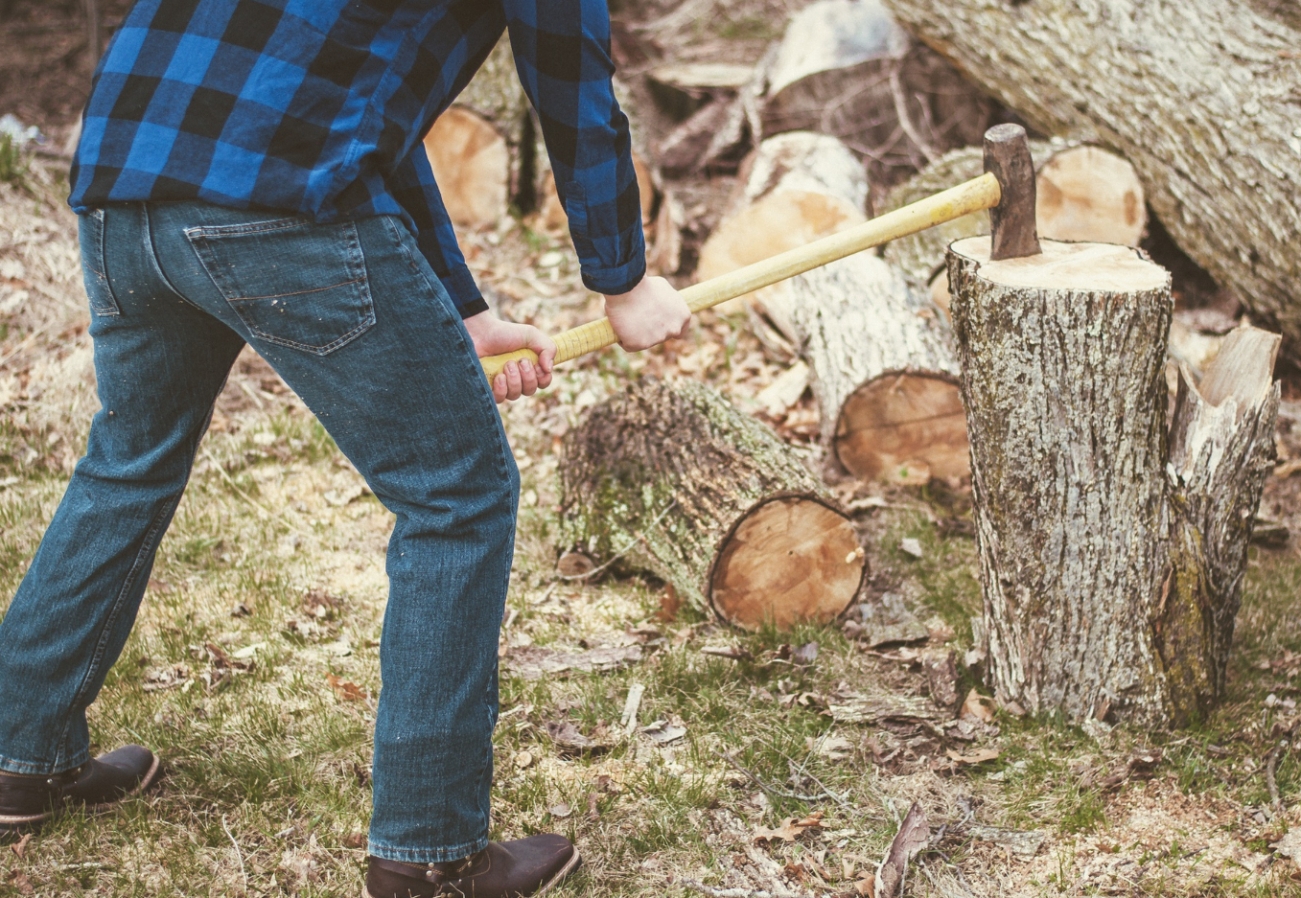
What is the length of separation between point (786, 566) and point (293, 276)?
6.33ft

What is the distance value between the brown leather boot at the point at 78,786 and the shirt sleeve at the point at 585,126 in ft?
5.02

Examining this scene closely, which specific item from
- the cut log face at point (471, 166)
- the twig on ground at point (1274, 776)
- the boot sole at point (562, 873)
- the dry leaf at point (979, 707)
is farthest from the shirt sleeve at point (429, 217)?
the cut log face at point (471, 166)

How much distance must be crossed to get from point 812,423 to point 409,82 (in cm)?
309

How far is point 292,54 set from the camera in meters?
1.47

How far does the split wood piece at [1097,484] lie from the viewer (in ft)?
7.93

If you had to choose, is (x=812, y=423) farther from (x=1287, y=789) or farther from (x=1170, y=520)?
(x=1287, y=789)

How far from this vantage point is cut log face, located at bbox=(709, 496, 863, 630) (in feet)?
10.1

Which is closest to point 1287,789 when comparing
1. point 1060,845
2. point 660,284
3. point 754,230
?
point 1060,845

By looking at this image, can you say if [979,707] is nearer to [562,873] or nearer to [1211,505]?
[1211,505]

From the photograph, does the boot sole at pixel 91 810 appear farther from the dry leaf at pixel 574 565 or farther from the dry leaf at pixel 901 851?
the dry leaf at pixel 901 851

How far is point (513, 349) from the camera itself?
2.16 metres

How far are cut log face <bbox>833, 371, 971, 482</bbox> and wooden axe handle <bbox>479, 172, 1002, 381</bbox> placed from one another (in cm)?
133

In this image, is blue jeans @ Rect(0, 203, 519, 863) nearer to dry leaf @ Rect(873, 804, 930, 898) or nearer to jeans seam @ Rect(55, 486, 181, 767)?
jeans seam @ Rect(55, 486, 181, 767)

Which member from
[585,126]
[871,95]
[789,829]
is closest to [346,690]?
[789,829]
